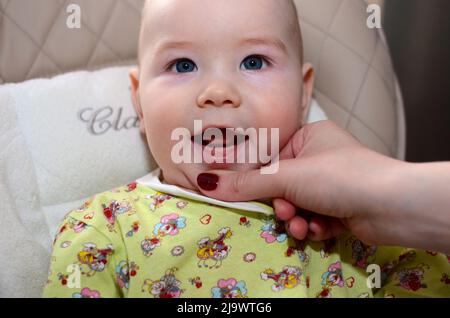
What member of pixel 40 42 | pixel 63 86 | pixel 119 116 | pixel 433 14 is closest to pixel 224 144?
pixel 119 116

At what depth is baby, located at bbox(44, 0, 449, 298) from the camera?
932 millimetres

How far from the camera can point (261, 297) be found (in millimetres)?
902

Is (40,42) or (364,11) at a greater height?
(364,11)

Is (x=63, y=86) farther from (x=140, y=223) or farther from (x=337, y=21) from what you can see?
(x=337, y=21)

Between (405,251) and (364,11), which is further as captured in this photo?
(364,11)

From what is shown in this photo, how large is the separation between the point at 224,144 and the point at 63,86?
0.49m

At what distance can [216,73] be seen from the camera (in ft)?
3.23

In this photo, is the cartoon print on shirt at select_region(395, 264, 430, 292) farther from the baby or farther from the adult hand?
the adult hand

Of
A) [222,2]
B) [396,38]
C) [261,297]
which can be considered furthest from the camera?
[396,38]

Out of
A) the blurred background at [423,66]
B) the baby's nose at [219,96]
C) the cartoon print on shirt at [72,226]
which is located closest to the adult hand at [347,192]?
the baby's nose at [219,96]

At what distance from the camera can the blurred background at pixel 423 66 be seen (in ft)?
5.95

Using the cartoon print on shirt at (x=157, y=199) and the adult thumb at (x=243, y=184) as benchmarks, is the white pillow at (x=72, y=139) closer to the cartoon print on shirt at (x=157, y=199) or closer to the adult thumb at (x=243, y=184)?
the cartoon print on shirt at (x=157, y=199)

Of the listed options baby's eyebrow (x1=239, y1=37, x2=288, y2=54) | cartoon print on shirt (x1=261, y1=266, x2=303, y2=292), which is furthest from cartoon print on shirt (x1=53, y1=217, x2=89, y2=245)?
baby's eyebrow (x1=239, y1=37, x2=288, y2=54)

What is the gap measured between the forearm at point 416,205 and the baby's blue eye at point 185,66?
15.6 inches
